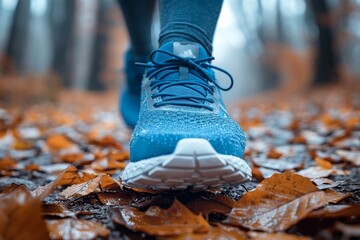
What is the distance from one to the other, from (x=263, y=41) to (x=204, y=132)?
1535 centimetres

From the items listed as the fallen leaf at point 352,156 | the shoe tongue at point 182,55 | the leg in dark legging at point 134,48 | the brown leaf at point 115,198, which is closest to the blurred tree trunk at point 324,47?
the leg in dark legging at point 134,48

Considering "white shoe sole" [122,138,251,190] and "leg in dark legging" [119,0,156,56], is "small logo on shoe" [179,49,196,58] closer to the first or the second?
"white shoe sole" [122,138,251,190]

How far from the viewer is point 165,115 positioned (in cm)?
80

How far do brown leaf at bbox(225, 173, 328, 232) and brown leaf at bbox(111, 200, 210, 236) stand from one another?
66mm

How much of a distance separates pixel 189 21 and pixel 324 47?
648 centimetres

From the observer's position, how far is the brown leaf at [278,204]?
583 millimetres

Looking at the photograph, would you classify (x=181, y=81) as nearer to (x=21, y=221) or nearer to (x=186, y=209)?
(x=186, y=209)

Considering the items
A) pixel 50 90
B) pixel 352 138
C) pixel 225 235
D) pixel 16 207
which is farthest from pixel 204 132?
pixel 50 90

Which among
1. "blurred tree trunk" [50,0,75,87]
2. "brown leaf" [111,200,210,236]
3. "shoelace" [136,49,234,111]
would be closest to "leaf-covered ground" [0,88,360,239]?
"brown leaf" [111,200,210,236]

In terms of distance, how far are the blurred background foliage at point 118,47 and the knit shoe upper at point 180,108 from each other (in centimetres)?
41

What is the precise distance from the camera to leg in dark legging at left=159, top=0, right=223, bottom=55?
40.3 inches

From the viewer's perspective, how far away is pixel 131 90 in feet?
5.84

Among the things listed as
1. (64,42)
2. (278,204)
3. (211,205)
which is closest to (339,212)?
(278,204)

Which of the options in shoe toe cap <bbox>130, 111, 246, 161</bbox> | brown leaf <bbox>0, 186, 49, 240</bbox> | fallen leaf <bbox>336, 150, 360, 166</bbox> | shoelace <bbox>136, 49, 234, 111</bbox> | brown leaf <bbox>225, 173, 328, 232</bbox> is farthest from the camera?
fallen leaf <bbox>336, 150, 360, 166</bbox>
